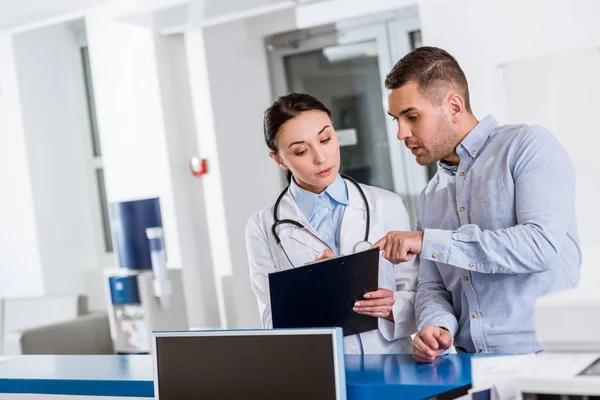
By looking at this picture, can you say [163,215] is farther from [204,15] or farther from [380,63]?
[380,63]

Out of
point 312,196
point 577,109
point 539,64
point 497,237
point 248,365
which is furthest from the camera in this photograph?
point 539,64

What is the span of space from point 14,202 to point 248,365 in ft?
21.5

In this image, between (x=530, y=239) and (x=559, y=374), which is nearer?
(x=559, y=374)

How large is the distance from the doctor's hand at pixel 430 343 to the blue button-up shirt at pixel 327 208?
566mm

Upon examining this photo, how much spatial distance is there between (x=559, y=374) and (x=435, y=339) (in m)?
0.75

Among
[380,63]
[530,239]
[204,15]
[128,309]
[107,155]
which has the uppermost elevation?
[204,15]

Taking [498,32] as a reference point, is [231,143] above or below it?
below

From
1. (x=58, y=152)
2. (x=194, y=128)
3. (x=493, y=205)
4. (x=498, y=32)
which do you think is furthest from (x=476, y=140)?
(x=58, y=152)

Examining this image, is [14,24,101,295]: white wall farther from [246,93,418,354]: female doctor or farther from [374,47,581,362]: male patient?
[374,47,581,362]: male patient

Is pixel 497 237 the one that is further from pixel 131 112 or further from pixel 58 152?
pixel 58 152

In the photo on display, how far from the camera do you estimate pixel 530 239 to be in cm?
192

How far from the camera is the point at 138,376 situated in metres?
2.32

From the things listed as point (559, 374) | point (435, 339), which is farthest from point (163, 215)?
point (559, 374)

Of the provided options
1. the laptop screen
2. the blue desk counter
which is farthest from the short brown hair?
the laptop screen
